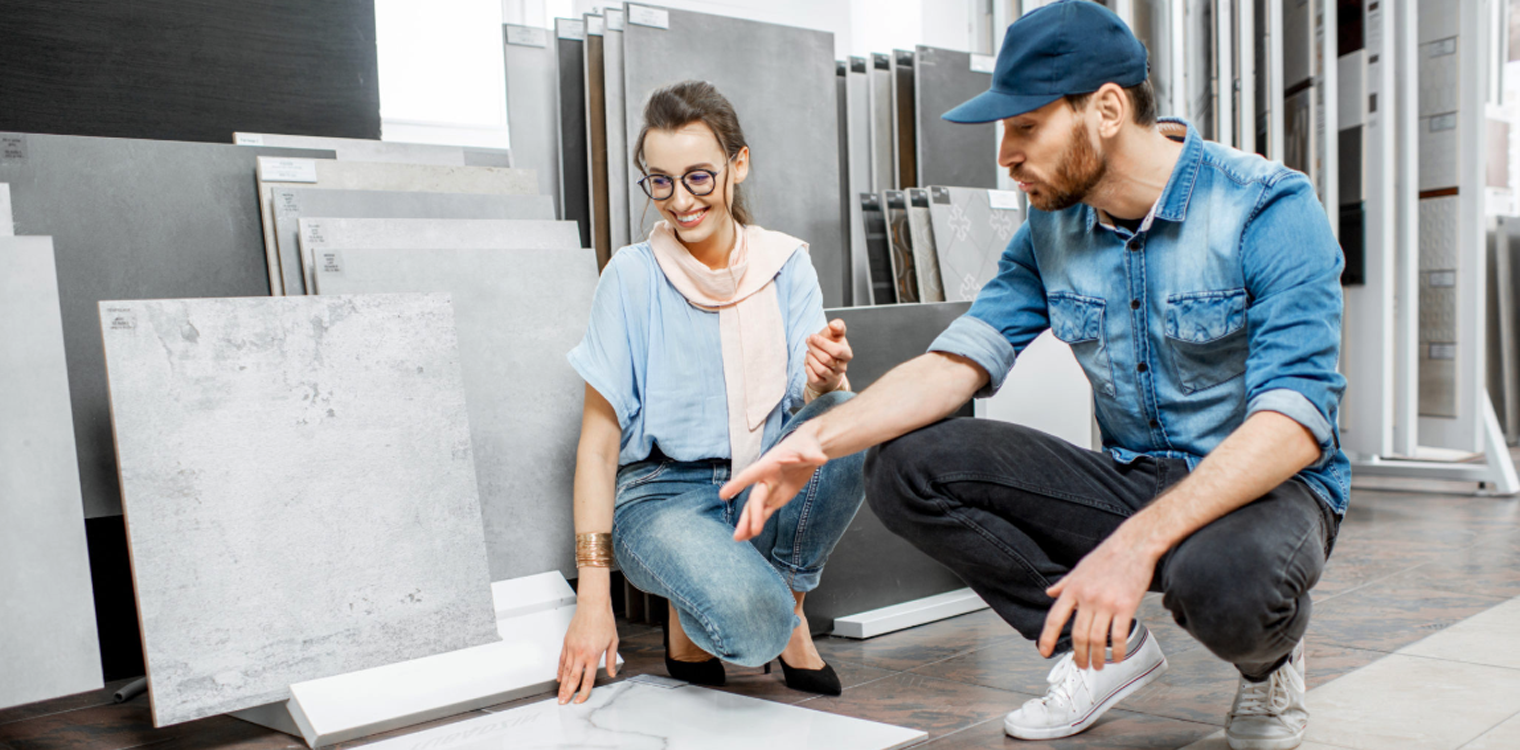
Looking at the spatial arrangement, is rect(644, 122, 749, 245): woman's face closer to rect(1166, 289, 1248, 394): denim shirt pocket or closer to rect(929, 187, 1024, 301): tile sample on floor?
rect(1166, 289, 1248, 394): denim shirt pocket

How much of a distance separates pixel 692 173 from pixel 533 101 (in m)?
0.82

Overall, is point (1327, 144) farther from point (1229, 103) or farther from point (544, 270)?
point (544, 270)

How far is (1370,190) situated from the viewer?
3.48m

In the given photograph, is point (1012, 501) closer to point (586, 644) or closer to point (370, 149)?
point (586, 644)

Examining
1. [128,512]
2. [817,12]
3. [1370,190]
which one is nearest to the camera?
[128,512]

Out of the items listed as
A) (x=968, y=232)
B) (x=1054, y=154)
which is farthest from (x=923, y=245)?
(x=1054, y=154)

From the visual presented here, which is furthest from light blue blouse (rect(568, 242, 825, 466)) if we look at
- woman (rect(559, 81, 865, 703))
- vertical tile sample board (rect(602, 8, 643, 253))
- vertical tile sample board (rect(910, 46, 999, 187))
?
vertical tile sample board (rect(910, 46, 999, 187))

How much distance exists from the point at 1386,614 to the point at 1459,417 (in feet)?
5.99

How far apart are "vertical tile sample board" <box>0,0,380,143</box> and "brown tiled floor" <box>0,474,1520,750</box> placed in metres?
1.10

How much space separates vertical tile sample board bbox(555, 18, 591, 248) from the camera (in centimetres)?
240

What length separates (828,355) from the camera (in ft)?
5.38

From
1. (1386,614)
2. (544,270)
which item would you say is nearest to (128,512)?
(544,270)

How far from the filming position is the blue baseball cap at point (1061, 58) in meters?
1.35

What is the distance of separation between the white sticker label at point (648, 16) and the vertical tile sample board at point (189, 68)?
603 millimetres
